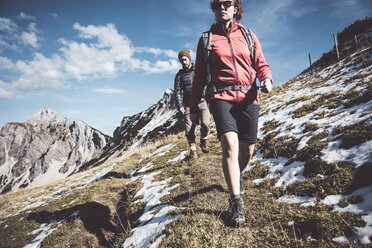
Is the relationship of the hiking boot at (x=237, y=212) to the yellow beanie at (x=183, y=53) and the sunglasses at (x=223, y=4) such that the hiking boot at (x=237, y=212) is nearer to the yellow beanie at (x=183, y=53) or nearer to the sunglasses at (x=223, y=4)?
the sunglasses at (x=223, y=4)

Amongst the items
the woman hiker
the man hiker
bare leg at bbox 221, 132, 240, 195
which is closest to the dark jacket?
the man hiker

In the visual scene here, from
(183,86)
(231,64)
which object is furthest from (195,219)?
(183,86)

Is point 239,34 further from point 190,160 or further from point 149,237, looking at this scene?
point 190,160

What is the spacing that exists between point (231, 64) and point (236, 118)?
0.84 meters

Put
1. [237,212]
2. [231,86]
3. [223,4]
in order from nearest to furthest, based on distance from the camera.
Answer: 1. [237,212]
2. [231,86]
3. [223,4]

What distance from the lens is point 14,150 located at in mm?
185500

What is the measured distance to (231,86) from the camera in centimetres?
264

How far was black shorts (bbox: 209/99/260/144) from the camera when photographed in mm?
2602

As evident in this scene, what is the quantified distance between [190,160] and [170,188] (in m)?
1.74

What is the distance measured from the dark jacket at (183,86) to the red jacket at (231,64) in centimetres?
324

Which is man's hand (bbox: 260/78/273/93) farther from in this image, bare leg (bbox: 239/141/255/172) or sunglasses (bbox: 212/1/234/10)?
sunglasses (bbox: 212/1/234/10)

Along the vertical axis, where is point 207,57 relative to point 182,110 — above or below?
above

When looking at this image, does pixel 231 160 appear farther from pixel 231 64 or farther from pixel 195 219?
pixel 231 64

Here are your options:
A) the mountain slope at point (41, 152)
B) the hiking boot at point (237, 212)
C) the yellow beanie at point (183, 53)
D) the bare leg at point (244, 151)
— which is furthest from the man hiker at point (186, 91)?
the mountain slope at point (41, 152)
